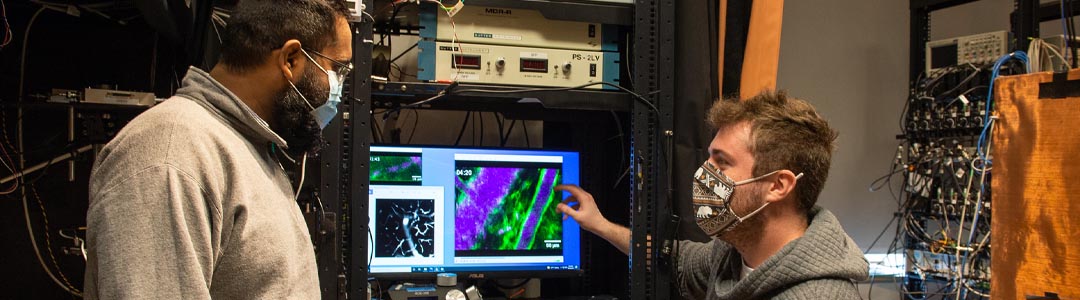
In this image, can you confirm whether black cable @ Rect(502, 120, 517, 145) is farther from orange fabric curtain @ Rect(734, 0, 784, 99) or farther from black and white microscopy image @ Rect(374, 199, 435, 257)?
orange fabric curtain @ Rect(734, 0, 784, 99)

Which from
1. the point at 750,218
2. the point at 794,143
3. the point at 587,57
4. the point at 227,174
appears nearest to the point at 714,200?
the point at 750,218

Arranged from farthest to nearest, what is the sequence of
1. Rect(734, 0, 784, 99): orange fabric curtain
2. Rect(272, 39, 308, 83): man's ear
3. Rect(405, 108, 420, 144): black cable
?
Rect(405, 108, 420, 144): black cable
Rect(734, 0, 784, 99): orange fabric curtain
Rect(272, 39, 308, 83): man's ear

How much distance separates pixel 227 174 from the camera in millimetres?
1040

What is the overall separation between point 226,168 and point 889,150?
145 inches

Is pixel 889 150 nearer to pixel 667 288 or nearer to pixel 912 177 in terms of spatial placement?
pixel 912 177

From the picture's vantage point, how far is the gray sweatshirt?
36.5 inches

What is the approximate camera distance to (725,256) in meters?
1.73

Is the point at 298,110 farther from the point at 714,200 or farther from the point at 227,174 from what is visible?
the point at 714,200

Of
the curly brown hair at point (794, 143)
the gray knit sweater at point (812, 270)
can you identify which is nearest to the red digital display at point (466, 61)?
the curly brown hair at point (794, 143)

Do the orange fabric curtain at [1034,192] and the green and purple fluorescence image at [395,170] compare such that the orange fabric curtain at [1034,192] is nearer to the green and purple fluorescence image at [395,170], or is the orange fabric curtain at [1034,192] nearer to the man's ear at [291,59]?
the green and purple fluorescence image at [395,170]

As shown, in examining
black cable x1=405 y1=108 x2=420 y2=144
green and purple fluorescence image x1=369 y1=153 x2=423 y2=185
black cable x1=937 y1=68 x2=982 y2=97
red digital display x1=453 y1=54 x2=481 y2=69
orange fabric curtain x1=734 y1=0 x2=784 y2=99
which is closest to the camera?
red digital display x1=453 y1=54 x2=481 y2=69

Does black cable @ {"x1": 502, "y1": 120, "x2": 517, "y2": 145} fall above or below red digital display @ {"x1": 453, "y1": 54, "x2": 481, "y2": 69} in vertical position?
below

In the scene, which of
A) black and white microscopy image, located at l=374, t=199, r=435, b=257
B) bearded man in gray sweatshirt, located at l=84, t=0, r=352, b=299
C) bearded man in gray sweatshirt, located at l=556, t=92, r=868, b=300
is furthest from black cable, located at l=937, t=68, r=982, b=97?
bearded man in gray sweatshirt, located at l=84, t=0, r=352, b=299

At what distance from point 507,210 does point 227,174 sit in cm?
104
